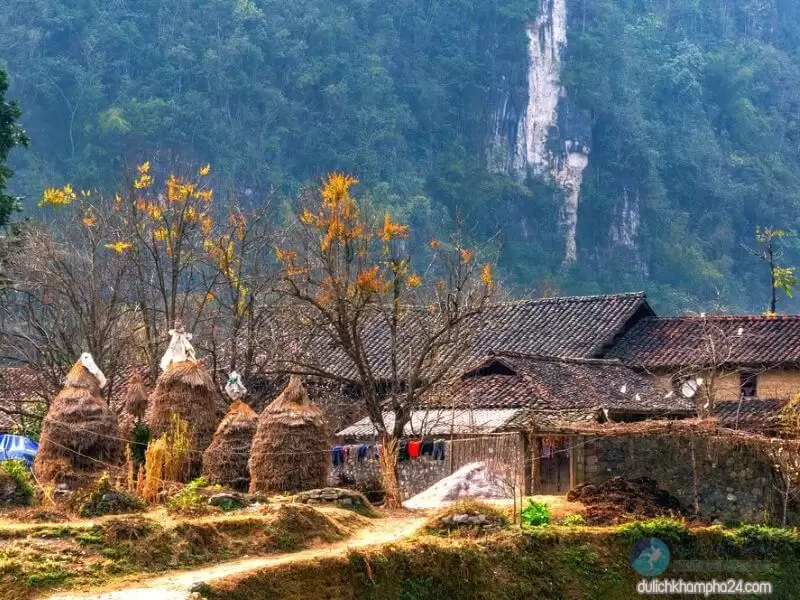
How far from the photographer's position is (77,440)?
1783 cm

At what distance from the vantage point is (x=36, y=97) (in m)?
71.6

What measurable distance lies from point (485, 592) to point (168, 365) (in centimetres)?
633

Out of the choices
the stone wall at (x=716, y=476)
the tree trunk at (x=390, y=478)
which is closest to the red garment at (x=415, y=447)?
the stone wall at (x=716, y=476)

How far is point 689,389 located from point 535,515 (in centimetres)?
1383

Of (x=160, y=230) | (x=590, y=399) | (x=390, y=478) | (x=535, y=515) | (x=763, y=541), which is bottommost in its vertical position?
(x=763, y=541)

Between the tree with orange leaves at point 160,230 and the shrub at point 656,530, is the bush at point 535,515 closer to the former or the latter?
the shrub at point 656,530

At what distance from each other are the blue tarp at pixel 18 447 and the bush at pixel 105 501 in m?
7.28

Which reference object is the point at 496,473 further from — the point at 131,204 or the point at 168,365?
the point at 131,204

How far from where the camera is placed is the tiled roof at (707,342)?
33.5 meters

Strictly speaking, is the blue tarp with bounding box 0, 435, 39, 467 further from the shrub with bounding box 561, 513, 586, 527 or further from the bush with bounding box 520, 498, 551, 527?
the shrub with bounding box 561, 513, 586, 527

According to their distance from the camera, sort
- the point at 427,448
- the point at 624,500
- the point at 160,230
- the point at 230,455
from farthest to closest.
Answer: the point at 160,230, the point at 427,448, the point at 624,500, the point at 230,455

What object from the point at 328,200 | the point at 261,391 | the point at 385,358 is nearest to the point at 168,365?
the point at 328,200

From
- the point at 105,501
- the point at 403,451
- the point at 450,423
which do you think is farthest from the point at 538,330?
the point at 105,501

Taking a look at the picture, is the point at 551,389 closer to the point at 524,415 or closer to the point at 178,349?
the point at 524,415
